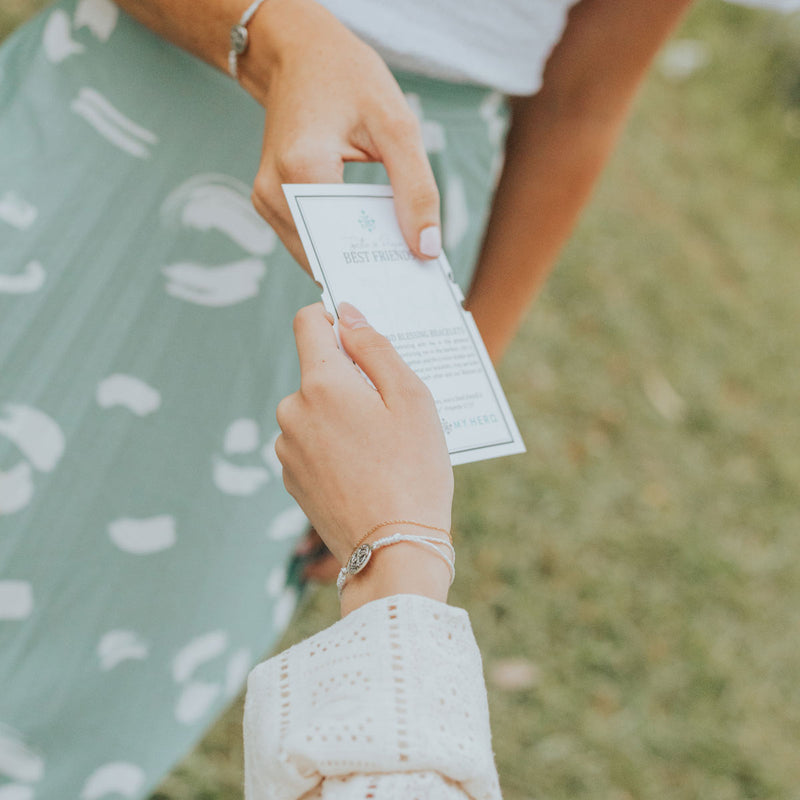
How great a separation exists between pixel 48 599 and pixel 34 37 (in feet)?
1.97

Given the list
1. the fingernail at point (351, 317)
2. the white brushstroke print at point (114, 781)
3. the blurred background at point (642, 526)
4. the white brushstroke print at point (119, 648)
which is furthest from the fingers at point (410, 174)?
the blurred background at point (642, 526)

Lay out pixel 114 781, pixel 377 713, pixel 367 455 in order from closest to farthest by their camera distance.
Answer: pixel 377 713, pixel 367 455, pixel 114 781

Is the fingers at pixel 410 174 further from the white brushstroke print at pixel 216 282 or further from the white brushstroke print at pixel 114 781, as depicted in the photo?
the white brushstroke print at pixel 114 781

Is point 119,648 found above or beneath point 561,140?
beneath

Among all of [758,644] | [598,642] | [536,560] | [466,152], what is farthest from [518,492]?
[466,152]

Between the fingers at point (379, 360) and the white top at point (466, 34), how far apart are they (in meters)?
0.33

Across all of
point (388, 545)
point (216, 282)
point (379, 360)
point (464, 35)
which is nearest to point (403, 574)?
point (388, 545)

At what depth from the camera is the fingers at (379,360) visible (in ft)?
1.94

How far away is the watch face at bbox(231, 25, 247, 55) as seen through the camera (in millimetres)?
696

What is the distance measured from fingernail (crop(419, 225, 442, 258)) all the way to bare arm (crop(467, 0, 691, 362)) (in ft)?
1.41

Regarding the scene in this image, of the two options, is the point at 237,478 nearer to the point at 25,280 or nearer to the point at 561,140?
the point at 25,280

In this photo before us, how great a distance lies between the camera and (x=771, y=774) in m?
1.78

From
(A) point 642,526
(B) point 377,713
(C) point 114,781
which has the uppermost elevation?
(B) point 377,713

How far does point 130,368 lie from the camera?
2.83ft
